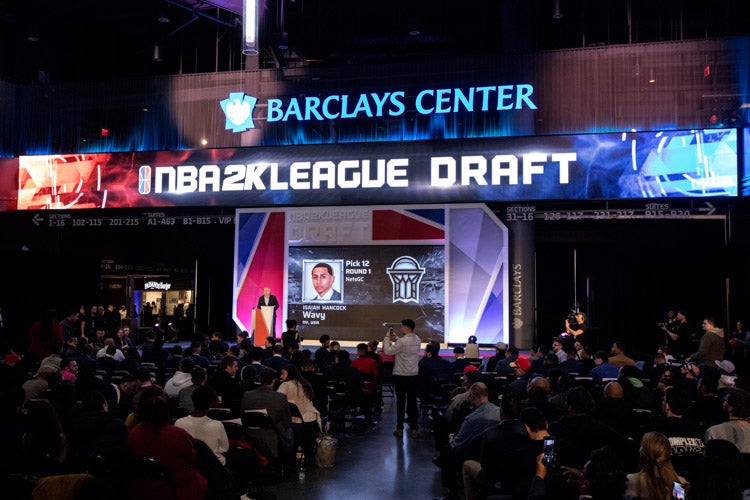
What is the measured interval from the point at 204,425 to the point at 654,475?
3.09 metres

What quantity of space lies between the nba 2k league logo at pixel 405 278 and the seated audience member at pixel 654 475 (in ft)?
41.0

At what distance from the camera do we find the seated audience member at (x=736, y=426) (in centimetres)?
477

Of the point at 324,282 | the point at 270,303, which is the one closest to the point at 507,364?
the point at 324,282

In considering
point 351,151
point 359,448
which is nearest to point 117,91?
point 351,151

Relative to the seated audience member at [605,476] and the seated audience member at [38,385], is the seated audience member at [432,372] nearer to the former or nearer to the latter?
the seated audience member at [38,385]

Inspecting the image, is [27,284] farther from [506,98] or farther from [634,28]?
[634,28]

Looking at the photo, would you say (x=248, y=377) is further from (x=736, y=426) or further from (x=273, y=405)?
(x=736, y=426)

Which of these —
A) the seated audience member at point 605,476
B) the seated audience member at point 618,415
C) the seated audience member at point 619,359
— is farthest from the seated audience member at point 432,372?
the seated audience member at point 605,476

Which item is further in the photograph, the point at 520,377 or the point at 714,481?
the point at 520,377

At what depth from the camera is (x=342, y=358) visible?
9.66 m

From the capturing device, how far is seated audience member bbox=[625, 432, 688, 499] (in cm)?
373

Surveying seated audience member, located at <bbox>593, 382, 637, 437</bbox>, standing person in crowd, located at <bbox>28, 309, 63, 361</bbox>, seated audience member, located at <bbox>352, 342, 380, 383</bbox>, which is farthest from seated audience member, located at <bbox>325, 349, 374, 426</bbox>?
standing person in crowd, located at <bbox>28, 309, 63, 361</bbox>

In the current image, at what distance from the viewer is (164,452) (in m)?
4.17

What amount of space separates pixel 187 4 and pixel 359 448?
12.7 meters
